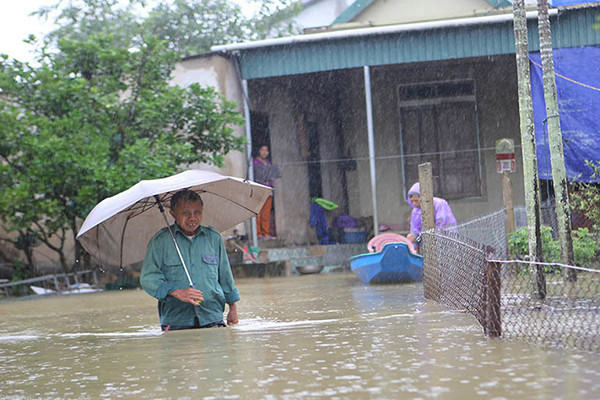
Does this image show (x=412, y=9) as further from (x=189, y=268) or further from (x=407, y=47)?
(x=189, y=268)

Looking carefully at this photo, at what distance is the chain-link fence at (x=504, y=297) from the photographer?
6844mm

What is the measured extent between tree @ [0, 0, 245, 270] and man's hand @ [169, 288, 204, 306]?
924 cm

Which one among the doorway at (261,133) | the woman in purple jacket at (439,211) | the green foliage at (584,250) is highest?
the doorway at (261,133)

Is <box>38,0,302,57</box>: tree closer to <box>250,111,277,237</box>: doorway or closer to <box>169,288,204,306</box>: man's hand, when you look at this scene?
<box>250,111,277,237</box>: doorway

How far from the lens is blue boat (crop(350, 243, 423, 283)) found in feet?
46.9

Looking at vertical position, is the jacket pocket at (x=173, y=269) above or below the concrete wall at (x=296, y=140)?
below

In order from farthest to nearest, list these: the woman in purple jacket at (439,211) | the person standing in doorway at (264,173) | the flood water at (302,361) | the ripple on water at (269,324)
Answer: the person standing in doorway at (264,173) → the woman in purple jacket at (439,211) → the ripple on water at (269,324) → the flood water at (302,361)

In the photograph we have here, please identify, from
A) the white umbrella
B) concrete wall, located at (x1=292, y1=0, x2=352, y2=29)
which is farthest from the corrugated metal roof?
concrete wall, located at (x1=292, y1=0, x2=352, y2=29)

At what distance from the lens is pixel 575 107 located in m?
16.5

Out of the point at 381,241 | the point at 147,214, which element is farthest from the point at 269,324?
the point at 381,241

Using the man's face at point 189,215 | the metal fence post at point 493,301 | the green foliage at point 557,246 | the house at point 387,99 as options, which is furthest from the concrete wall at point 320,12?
the metal fence post at point 493,301

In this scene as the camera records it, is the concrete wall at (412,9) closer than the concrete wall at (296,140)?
No

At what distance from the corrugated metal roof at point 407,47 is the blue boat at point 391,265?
5.02 m

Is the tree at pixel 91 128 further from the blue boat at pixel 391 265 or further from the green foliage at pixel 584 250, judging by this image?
the green foliage at pixel 584 250
